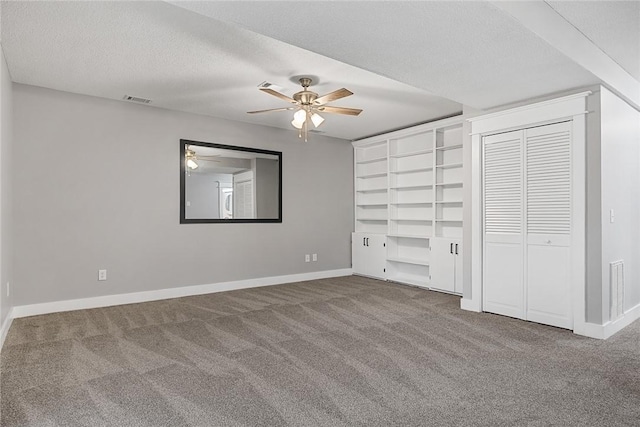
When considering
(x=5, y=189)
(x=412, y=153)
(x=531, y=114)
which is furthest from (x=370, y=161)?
(x=5, y=189)

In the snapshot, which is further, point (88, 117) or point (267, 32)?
point (88, 117)

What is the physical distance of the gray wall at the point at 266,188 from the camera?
5.99 meters

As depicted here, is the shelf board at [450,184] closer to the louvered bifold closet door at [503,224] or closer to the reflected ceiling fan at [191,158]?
the louvered bifold closet door at [503,224]

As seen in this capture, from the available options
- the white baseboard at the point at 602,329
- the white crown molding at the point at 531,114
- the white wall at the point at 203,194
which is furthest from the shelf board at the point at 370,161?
the white baseboard at the point at 602,329

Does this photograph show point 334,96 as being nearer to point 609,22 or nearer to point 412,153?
point 609,22

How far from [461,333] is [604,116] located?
2.35m

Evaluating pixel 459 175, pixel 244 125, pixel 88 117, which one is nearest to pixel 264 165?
pixel 244 125

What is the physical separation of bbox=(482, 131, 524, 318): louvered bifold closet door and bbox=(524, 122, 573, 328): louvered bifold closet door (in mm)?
91

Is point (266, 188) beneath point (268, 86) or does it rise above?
beneath

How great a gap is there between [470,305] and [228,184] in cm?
357

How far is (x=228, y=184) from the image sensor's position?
18.6 ft

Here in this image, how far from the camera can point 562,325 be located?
12.3ft

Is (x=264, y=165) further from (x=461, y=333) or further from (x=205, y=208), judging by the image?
(x=461, y=333)

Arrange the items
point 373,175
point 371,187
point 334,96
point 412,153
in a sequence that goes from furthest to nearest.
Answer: point 371,187 < point 373,175 < point 412,153 < point 334,96
